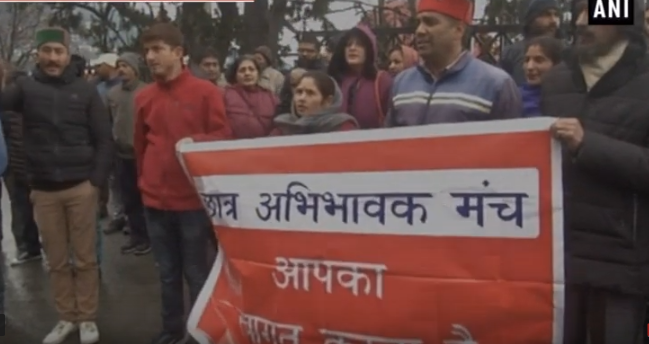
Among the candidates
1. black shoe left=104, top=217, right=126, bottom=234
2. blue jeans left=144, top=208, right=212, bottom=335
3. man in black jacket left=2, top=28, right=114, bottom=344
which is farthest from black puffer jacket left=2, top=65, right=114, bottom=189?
black shoe left=104, top=217, right=126, bottom=234

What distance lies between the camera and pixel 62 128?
529 cm

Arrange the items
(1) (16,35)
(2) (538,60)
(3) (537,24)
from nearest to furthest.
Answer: (2) (538,60), (3) (537,24), (1) (16,35)

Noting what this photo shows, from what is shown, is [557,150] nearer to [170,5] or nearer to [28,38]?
[170,5]

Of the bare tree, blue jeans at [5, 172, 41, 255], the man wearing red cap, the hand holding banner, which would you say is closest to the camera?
the hand holding banner

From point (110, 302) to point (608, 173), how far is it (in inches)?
167

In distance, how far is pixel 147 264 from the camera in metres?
7.89

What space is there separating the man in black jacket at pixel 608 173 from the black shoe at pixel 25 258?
229 inches

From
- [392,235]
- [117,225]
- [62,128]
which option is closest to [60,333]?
[62,128]

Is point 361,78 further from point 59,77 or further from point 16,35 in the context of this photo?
point 16,35

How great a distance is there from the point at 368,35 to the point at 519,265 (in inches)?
117

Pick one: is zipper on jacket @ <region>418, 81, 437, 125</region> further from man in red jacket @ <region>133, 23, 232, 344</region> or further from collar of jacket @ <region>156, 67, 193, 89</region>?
collar of jacket @ <region>156, 67, 193, 89</region>

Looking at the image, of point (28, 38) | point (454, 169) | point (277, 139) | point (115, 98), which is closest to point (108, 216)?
point (115, 98)

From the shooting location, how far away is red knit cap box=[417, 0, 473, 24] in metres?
3.80

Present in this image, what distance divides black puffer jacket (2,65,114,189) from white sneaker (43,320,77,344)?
819mm
